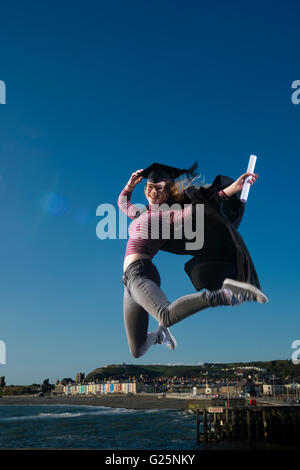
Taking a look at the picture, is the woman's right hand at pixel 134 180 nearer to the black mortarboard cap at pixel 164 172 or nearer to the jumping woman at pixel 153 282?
the jumping woman at pixel 153 282

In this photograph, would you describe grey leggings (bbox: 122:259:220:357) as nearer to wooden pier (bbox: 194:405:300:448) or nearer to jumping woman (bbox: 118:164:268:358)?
jumping woman (bbox: 118:164:268:358)

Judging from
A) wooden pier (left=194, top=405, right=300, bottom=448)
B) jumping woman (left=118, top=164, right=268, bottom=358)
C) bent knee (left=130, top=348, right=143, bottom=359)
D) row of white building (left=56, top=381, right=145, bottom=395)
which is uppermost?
jumping woman (left=118, top=164, right=268, bottom=358)

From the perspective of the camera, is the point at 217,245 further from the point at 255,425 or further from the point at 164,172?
the point at 255,425

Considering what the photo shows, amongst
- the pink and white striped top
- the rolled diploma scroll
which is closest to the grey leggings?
the pink and white striped top

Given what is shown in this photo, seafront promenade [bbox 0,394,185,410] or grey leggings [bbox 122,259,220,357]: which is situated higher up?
grey leggings [bbox 122,259,220,357]

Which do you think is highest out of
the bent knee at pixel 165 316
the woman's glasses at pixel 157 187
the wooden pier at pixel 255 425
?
the woman's glasses at pixel 157 187

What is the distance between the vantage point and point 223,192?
20.7 feet

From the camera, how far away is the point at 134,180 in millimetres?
6863

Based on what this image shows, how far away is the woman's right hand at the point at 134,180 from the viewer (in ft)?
22.2

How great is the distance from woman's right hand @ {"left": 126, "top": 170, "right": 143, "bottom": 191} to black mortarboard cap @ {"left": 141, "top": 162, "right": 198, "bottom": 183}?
0.18 meters

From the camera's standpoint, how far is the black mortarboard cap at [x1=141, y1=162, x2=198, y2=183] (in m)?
6.59

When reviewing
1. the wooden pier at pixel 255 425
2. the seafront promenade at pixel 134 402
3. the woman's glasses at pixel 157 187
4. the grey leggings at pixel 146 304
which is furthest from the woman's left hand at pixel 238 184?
the seafront promenade at pixel 134 402
